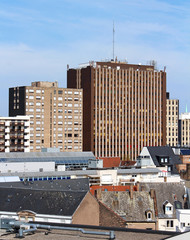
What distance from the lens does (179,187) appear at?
349ft

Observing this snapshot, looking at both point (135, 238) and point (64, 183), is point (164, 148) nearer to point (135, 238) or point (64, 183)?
point (64, 183)

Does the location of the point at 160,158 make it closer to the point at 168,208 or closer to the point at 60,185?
the point at 60,185

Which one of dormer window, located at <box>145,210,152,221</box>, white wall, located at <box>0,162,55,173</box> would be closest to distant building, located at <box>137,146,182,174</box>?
white wall, located at <box>0,162,55,173</box>

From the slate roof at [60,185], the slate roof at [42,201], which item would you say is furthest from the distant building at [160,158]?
the slate roof at [42,201]

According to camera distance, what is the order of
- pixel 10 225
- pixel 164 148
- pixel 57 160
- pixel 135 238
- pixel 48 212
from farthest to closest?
pixel 57 160
pixel 164 148
pixel 48 212
pixel 10 225
pixel 135 238

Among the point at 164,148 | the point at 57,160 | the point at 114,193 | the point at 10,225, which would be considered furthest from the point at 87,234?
the point at 57,160

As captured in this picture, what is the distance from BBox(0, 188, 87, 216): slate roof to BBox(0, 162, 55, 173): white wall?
73706mm

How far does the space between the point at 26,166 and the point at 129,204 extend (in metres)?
69.2

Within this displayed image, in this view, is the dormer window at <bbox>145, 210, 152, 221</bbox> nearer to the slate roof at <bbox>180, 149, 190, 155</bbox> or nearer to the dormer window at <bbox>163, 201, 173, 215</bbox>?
the dormer window at <bbox>163, 201, 173, 215</bbox>

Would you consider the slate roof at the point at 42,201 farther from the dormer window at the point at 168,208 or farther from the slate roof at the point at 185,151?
the slate roof at the point at 185,151

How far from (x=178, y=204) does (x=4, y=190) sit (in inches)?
1196

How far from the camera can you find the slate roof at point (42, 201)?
77000 mm

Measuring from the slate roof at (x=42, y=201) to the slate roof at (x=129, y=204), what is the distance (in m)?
16.9

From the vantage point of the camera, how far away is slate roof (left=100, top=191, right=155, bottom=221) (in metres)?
94.9
